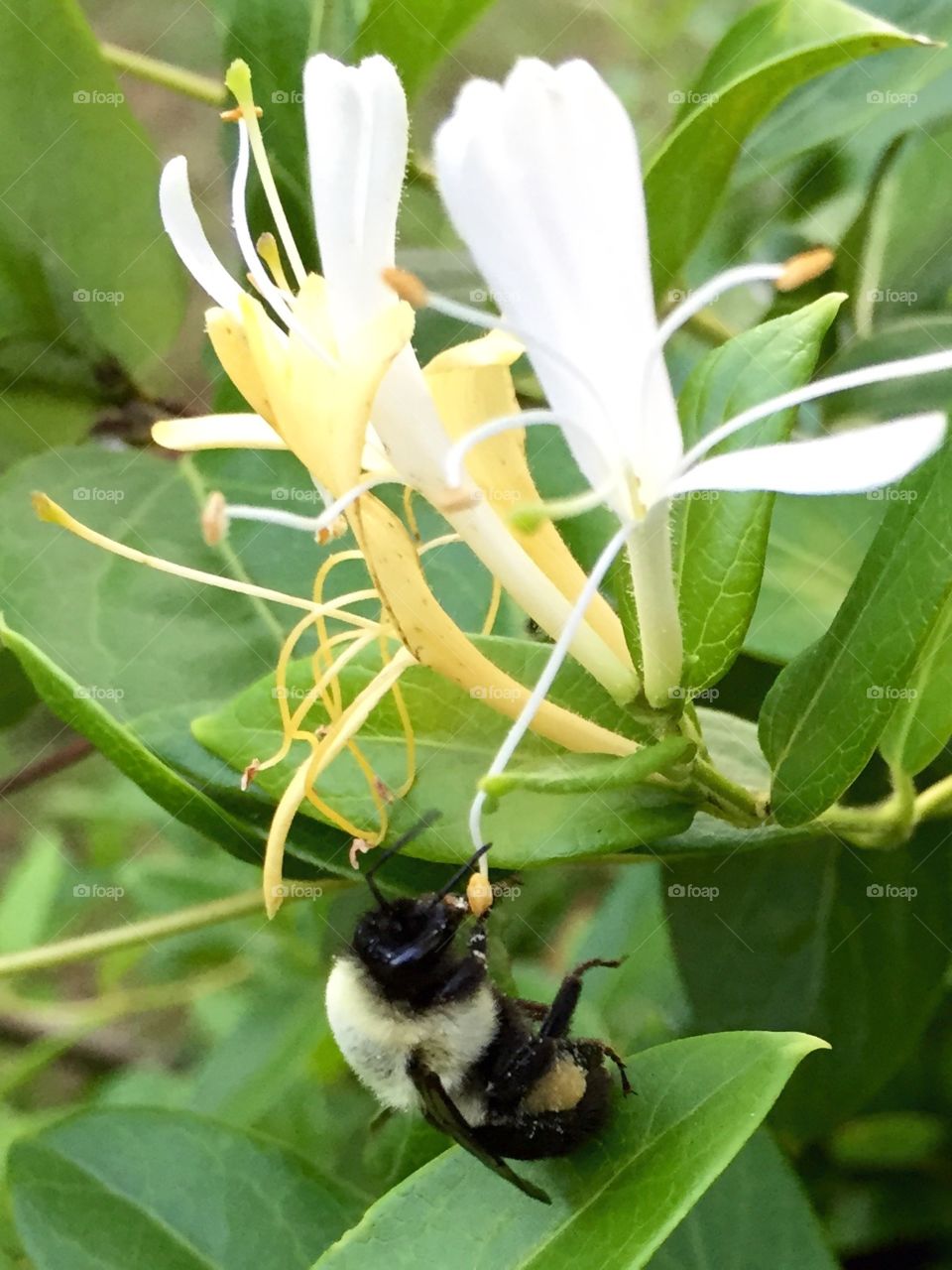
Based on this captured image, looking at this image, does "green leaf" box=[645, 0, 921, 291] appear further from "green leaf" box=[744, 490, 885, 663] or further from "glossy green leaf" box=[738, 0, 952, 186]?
"green leaf" box=[744, 490, 885, 663]

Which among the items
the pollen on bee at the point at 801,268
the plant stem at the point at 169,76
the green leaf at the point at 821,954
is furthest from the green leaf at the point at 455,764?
the plant stem at the point at 169,76

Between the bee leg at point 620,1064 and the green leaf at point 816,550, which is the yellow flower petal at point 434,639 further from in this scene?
the green leaf at point 816,550

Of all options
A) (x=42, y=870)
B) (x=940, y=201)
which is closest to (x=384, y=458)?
(x=940, y=201)

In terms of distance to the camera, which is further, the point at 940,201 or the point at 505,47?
the point at 505,47

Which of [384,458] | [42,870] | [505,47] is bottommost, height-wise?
[42,870]

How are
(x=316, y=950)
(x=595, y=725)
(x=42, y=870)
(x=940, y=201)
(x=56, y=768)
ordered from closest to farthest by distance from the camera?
(x=595, y=725), (x=940, y=201), (x=56, y=768), (x=316, y=950), (x=42, y=870)

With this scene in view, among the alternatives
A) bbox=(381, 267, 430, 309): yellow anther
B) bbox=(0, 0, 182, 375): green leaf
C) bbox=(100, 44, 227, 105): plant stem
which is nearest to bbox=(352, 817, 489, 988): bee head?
bbox=(381, 267, 430, 309): yellow anther

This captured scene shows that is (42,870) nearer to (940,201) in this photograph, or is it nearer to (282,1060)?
(282,1060)
